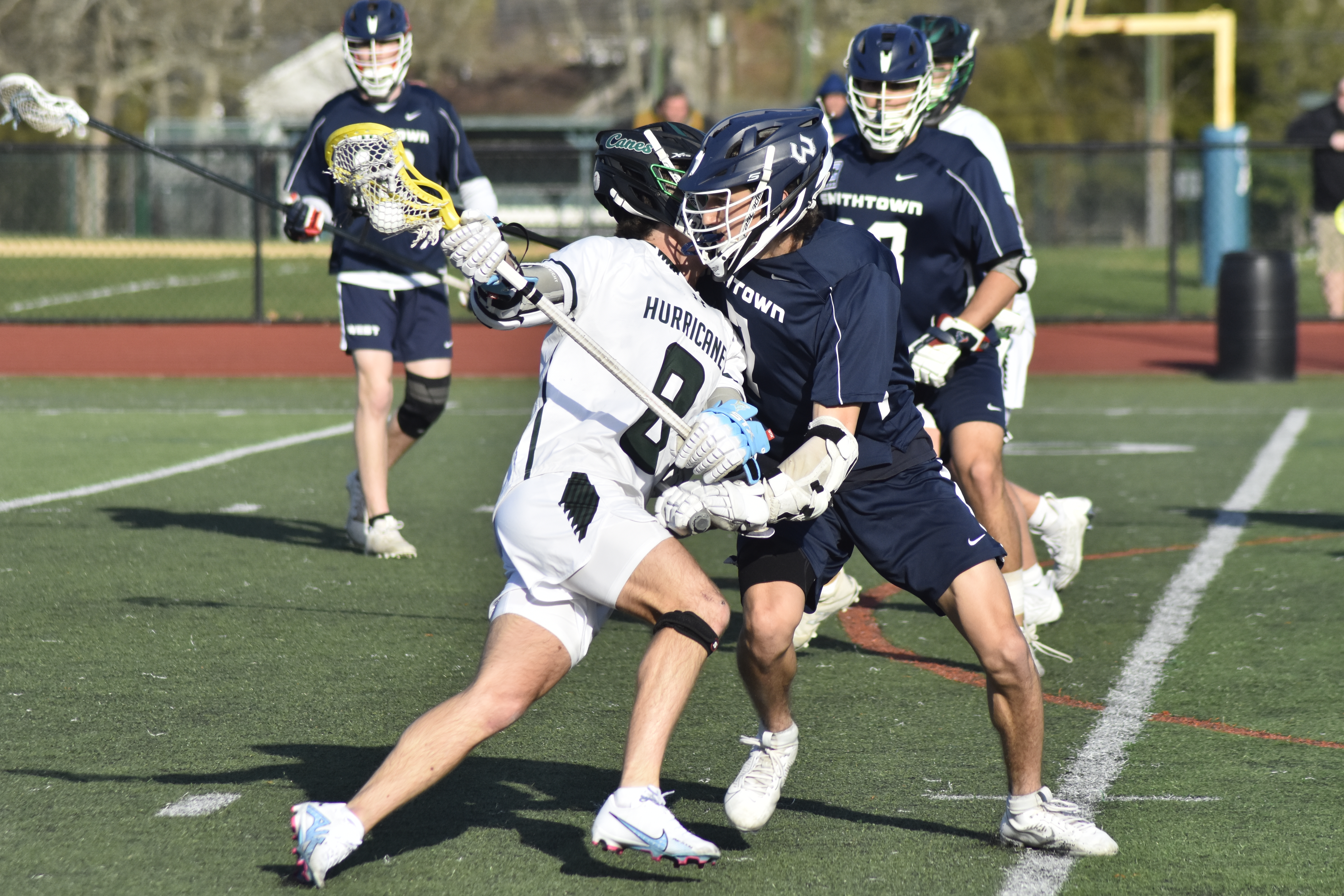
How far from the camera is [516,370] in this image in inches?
662

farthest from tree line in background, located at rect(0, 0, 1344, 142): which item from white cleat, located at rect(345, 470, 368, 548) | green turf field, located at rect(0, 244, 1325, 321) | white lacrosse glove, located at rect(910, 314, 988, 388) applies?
white lacrosse glove, located at rect(910, 314, 988, 388)

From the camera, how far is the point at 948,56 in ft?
21.3

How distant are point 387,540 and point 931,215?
10.1 feet

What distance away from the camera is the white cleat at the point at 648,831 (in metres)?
3.61

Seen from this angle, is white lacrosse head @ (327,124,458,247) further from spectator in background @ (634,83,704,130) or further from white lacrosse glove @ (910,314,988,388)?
spectator in background @ (634,83,704,130)

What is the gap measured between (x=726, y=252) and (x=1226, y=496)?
625 centimetres

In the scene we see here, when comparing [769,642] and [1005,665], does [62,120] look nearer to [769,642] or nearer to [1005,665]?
[769,642]

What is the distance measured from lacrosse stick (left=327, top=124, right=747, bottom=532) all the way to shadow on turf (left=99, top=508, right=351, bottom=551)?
3.79 meters

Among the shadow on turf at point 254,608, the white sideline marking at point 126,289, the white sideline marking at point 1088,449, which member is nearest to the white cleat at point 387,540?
the shadow on turf at point 254,608

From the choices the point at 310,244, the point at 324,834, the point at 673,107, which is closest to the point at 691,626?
the point at 324,834

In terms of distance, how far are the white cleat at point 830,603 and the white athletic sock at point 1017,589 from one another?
0.64 m

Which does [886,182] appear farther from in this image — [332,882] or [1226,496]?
[1226,496]

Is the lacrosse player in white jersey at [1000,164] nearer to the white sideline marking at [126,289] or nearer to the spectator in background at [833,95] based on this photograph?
the spectator in background at [833,95]

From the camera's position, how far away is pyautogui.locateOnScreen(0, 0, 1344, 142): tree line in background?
136 feet
